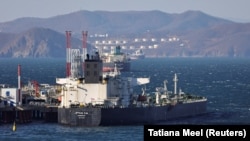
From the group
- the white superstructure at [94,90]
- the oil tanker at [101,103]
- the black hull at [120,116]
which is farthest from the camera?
the white superstructure at [94,90]

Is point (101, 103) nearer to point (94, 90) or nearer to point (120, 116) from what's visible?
point (94, 90)

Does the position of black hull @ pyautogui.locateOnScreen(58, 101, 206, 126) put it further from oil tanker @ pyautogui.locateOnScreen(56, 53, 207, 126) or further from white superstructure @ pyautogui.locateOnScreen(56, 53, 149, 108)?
white superstructure @ pyautogui.locateOnScreen(56, 53, 149, 108)

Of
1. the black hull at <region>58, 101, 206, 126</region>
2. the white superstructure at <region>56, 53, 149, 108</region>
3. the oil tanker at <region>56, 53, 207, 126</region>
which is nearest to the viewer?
the black hull at <region>58, 101, 206, 126</region>

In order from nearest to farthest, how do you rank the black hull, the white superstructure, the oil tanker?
1. the black hull
2. the oil tanker
3. the white superstructure

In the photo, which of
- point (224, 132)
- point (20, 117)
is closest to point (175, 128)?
point (224, 132)

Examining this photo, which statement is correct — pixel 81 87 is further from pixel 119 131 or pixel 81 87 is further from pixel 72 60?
pixel 72 60

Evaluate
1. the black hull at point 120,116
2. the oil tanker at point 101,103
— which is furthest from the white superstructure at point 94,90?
the black hull at point 120,116

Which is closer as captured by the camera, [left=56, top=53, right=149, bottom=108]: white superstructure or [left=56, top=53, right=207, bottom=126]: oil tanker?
[left=56, top=53, right=207, bottom=126]: oil tanker

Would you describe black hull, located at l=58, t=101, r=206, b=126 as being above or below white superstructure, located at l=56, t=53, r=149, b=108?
below

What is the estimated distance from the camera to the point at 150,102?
86.6m

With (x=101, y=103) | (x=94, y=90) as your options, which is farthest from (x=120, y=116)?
(x=94, y=90)

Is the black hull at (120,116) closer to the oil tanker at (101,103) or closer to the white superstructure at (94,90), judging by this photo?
the oil tanker at (101,103)

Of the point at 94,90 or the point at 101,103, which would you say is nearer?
the point at 101,103

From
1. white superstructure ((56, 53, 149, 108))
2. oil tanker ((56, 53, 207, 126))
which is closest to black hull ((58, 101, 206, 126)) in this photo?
oil tanker ((56, 53, 207, 126))
